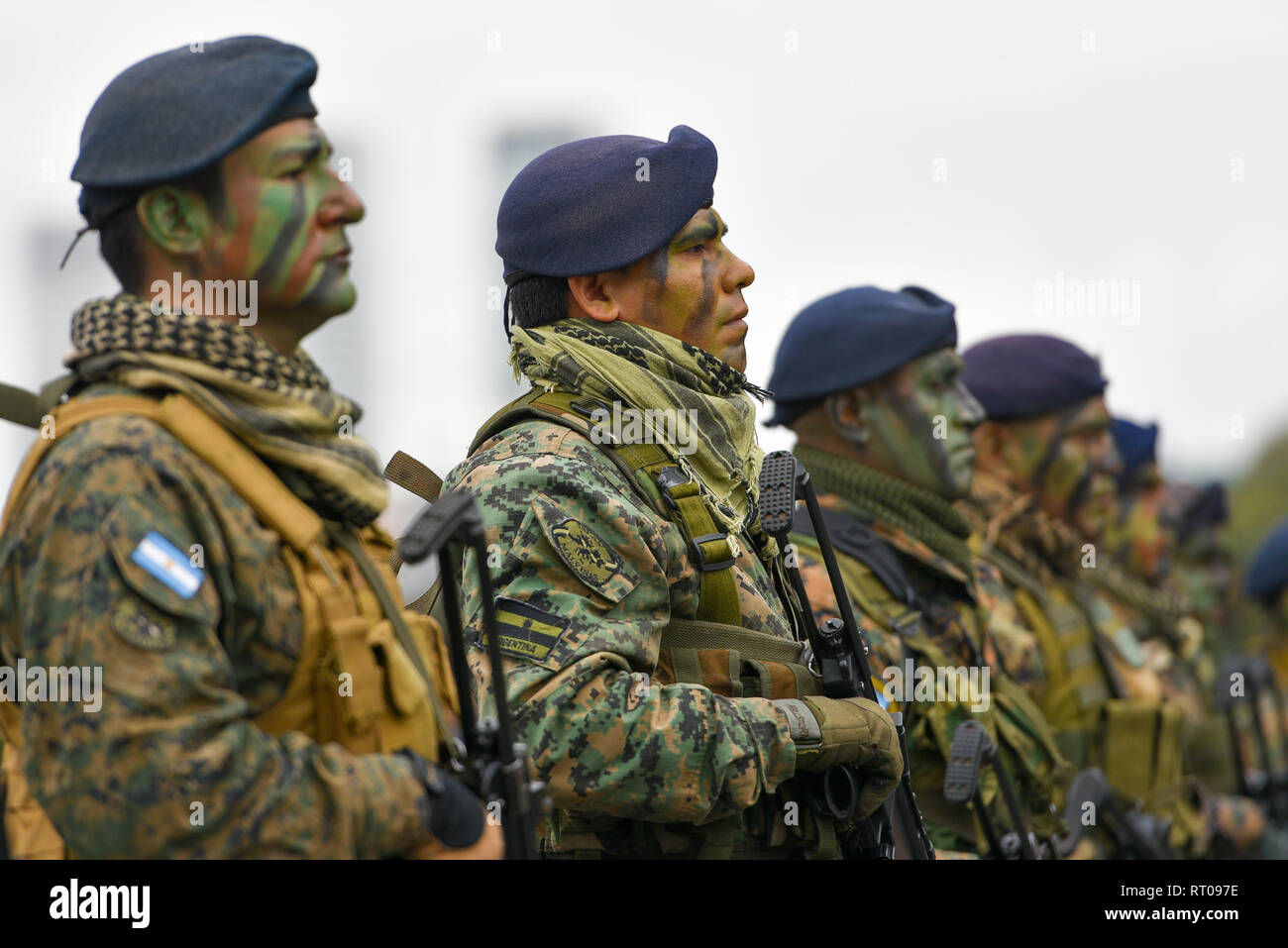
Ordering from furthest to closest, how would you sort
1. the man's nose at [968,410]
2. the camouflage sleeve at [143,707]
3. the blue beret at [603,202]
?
the man's nose at [968,410] → the blue beret at [603,202] → the camouflage sleeve at [143,707]

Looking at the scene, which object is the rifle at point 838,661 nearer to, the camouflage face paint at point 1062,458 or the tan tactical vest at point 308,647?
the tan tactical vest at point 308,647

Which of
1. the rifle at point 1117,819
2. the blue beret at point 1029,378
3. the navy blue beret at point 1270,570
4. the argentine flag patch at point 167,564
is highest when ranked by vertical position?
the blue beret at point 1029,378

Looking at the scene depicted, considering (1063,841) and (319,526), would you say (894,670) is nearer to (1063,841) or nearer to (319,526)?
(1063,841)

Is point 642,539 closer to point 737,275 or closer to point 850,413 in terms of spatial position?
point 737,275

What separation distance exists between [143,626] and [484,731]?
0.75 metres

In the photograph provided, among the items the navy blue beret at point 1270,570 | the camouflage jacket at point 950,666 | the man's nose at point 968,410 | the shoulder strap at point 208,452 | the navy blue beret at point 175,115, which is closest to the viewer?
the shoulder strap at point 208,452

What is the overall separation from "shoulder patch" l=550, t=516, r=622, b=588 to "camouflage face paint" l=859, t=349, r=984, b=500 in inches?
107

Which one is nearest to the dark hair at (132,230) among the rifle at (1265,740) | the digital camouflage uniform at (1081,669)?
the digital camouflage uniform at (1081,669)

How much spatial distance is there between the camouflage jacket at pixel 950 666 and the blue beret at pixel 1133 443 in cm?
380

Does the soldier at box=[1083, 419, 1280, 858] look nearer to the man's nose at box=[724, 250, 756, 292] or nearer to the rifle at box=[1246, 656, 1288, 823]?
the rifle at box=[1246, 656, 1288, 823]

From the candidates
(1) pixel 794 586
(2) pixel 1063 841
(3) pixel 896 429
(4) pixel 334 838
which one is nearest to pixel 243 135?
(4) pixel 334 838

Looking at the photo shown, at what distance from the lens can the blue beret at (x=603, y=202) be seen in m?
4.68

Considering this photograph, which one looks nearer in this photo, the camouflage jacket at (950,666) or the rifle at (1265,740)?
the camouflage jacket at (950,666)
